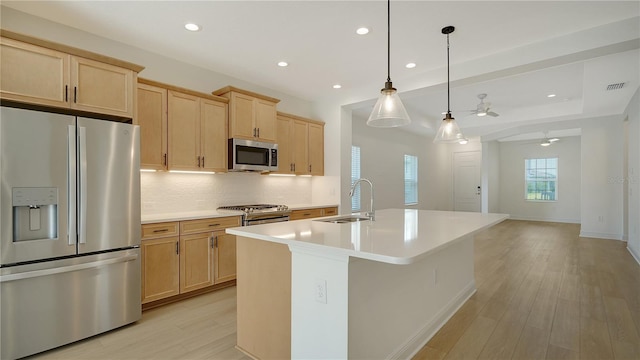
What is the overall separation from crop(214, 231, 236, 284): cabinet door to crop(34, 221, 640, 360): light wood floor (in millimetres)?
174

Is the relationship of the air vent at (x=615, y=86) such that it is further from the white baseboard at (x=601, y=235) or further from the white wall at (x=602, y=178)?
the white baseboard at (x=601, y=235)

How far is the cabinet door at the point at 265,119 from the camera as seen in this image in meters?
4.09

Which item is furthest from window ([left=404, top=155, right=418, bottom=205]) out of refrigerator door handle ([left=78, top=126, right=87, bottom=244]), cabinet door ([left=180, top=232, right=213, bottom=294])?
refrigerator door handle ([left=78, top=126, right=87, bottom=244])

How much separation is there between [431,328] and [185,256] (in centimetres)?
242

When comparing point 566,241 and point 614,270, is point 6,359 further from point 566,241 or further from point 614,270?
point 566,241

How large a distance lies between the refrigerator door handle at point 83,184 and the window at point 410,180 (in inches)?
278

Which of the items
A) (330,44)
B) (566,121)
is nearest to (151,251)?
(330,44)

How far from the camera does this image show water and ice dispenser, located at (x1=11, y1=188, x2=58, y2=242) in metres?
2.07

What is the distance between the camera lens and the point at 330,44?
3.22m

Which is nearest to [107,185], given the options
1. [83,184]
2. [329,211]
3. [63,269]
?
[83,184]

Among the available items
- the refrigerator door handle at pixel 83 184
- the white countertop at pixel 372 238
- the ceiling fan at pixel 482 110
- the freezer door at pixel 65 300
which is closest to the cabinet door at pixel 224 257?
the freezer door at pixel 65 300

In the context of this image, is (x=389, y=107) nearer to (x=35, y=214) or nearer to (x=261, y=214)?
(x=261, y=214)

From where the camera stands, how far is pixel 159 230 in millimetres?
2938

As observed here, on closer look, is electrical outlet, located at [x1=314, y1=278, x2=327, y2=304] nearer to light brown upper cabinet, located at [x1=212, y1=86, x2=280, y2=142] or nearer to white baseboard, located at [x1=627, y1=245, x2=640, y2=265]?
light brown upper cabinet, located at [x1=212, y1=86, x2=280, y2=142]
